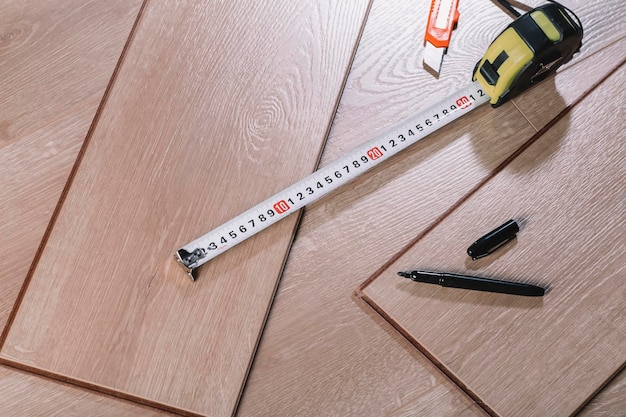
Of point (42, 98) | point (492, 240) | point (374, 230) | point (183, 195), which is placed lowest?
point (492, 240)

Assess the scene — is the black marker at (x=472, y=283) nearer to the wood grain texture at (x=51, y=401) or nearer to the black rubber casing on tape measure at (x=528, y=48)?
the black rubber casing on tape measure at (x=528, y=48)

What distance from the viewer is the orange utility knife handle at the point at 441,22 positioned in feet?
3.67

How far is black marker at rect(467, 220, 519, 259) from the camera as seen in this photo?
1032mm

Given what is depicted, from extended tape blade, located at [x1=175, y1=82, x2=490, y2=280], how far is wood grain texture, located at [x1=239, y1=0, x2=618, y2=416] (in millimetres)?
22

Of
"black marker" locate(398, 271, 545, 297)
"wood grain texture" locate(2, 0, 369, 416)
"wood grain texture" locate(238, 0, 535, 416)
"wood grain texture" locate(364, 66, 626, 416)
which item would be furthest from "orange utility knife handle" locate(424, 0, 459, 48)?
"black marker" locate(398, 271, 545, 297)

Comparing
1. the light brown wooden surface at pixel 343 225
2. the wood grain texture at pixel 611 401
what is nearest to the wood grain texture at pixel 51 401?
the light brown wooden surface at pixel 343 225

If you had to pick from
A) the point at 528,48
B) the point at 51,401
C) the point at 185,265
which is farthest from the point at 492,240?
the point at 51,401

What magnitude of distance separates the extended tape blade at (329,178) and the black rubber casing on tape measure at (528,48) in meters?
0.05

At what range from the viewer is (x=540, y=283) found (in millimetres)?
1028

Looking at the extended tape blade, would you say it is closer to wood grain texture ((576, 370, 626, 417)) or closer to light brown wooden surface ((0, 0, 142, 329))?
light brown wooden surface ((0, 0, 142, 329))

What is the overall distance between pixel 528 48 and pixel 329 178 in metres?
0.39

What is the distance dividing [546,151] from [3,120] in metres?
0.96

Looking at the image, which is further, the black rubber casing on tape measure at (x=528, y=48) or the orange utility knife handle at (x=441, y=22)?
the orange utility knife handle at (x=441, y=22)

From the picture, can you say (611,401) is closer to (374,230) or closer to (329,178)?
(374,230)
